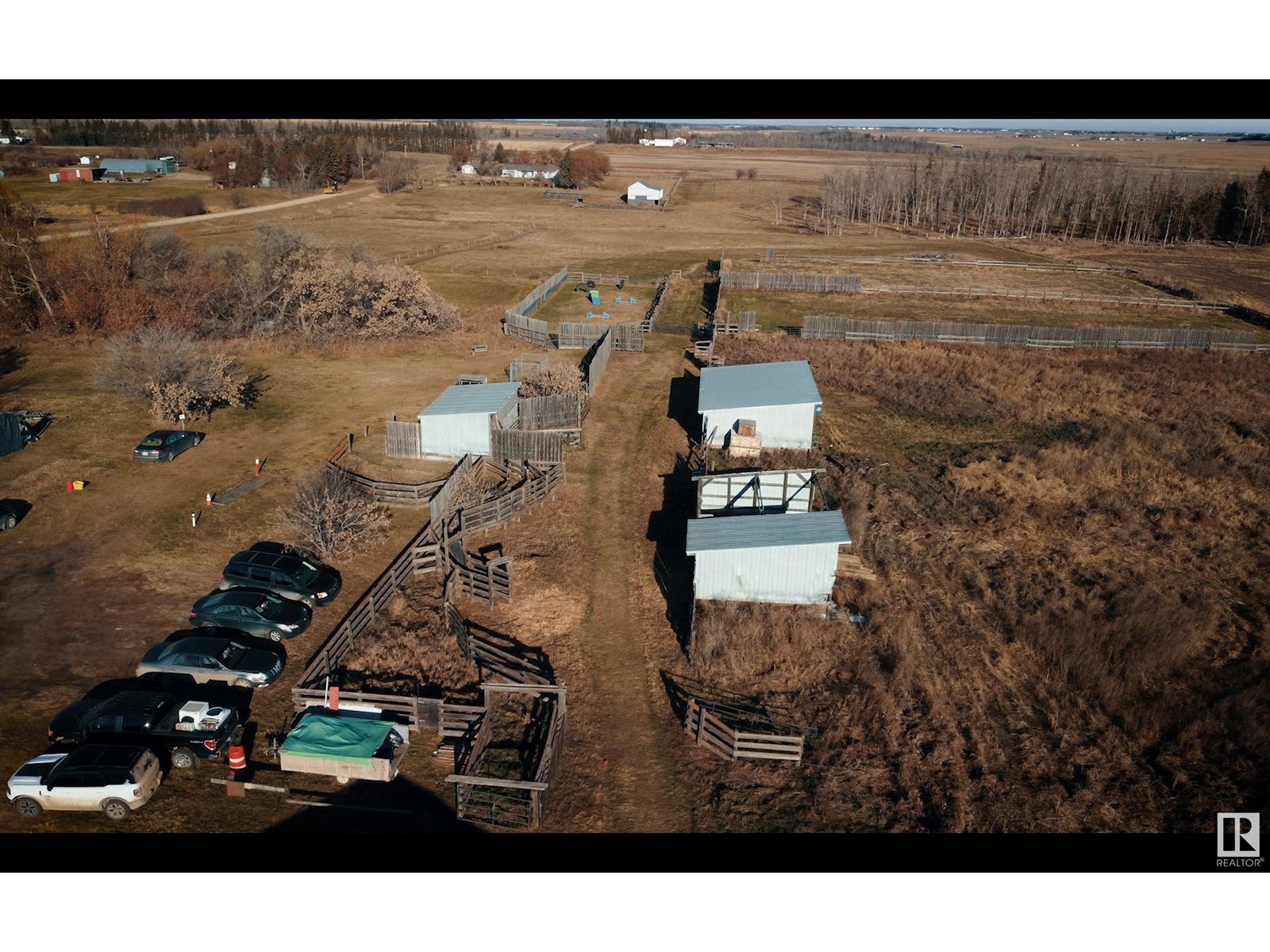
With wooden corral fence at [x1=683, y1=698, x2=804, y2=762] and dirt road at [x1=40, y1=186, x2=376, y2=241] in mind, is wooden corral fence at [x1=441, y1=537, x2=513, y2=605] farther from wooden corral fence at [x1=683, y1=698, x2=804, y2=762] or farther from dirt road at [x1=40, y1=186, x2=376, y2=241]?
dirt road at [x1=40, y1=186, x2=376, y2=241]

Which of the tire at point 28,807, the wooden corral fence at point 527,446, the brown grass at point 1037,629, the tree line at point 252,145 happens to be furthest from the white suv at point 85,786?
the tree line at point 252,145

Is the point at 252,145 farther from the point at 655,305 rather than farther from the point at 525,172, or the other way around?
the point at 655,305

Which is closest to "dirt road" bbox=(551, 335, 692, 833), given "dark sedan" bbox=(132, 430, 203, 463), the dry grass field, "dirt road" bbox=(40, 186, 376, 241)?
the dry grass field

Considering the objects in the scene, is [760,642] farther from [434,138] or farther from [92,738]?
[434,138]

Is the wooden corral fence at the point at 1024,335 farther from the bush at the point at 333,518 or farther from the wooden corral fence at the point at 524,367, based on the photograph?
the bush at the point at 333,518

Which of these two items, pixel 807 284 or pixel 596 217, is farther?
pixel 596 217

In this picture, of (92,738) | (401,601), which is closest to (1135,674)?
(401,601)
